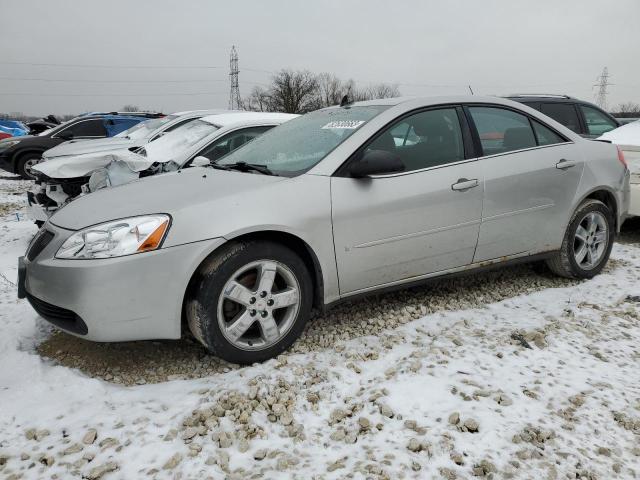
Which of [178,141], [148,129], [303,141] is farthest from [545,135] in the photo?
[148,129]

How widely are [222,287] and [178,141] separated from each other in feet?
13.3

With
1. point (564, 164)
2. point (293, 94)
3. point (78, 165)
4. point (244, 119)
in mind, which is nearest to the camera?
point (564, 164)

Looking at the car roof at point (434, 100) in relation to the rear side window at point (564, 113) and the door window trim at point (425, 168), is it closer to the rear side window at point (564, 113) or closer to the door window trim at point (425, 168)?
the door window trim at point (425, 168)

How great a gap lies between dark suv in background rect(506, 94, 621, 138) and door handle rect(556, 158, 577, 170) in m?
3.78

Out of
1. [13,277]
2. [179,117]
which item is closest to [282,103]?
[179,117]

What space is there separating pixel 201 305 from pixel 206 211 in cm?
51

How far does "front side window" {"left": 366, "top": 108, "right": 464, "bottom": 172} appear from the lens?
3.38m

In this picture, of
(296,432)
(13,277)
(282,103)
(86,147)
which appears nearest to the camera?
(296,432)

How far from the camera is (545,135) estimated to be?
4.05 metres

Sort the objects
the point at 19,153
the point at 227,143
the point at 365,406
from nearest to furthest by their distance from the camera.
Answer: the point at 365,406 → the point at 227,143 → the point at 19,153

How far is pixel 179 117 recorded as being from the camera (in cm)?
794

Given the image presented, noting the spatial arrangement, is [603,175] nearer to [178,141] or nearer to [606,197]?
[606,197]

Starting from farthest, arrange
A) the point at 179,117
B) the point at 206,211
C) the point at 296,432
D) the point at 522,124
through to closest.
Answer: the point at 179,117 < the point at 522,124 < the point at 206,211 < the point at 296,432

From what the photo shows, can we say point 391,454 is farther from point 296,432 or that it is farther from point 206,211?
point 206,211
